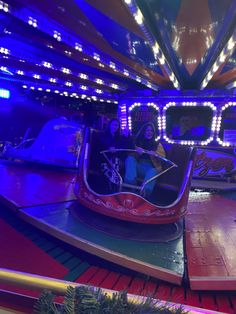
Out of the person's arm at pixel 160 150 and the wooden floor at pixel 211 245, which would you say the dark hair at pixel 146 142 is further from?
the wooden floor at pixel 211 245

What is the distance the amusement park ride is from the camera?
193 centimetres

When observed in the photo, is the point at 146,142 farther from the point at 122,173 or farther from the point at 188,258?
the point at 188,258

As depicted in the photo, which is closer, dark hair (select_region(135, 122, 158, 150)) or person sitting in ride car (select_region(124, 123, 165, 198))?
person sitting in ride car (select_region(124, 123, 165, 198))

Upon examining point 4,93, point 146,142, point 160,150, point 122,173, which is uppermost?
point 4,93

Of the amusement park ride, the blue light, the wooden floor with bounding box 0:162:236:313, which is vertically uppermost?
the blue light

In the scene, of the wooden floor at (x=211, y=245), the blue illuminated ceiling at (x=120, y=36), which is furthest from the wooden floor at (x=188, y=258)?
the blue illuminated ceiling at (x=120, y=36)

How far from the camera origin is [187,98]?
5547 millimetres

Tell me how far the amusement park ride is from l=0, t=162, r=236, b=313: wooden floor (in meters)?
0.01

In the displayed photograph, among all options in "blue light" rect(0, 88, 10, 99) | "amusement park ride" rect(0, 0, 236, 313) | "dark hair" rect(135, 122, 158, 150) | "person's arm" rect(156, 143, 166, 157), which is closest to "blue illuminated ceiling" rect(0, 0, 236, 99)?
"amusement park ride" rect(0, 0, 236, 313)

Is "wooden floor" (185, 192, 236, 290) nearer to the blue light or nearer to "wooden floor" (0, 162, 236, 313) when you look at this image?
"wooden floor" (0, 162, 236, 313)

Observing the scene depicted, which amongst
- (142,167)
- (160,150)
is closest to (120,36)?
(160,150)

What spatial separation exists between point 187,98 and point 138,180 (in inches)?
137

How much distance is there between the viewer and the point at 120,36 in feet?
10.0

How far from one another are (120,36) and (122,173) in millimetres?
1663
